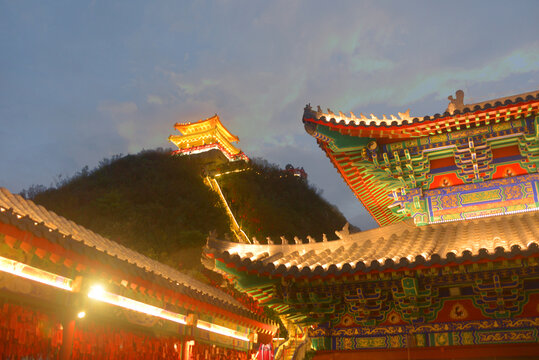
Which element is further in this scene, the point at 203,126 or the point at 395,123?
the point at 203,126

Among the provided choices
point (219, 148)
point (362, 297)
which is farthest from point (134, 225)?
point (362, 297)

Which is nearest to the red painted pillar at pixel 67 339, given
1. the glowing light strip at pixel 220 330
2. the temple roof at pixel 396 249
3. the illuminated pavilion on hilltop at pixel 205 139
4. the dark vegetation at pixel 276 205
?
the temple roof at pixel 396 249

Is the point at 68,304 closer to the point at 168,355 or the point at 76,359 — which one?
the point at 76,359

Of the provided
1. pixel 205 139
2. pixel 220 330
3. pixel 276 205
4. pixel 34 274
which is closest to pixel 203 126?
pixel 205 139

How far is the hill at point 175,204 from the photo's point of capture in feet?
123

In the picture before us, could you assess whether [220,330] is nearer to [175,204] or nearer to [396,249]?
[396,249]

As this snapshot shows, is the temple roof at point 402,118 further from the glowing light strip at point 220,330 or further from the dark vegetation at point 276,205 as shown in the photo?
the dark vegetation at point 276,205

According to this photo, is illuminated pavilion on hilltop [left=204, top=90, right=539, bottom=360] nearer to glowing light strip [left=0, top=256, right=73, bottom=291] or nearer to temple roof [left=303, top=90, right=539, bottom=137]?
temple roof [left=303, top=90, right=539, bottom=137]

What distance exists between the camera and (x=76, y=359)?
22.6 ft

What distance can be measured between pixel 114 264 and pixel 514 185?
8.01 metres

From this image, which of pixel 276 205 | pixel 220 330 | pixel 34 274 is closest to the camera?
pixel 34 274

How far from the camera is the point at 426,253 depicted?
24.4ft

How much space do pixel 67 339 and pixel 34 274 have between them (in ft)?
3.83

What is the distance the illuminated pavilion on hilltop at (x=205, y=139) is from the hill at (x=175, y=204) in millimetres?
3901
